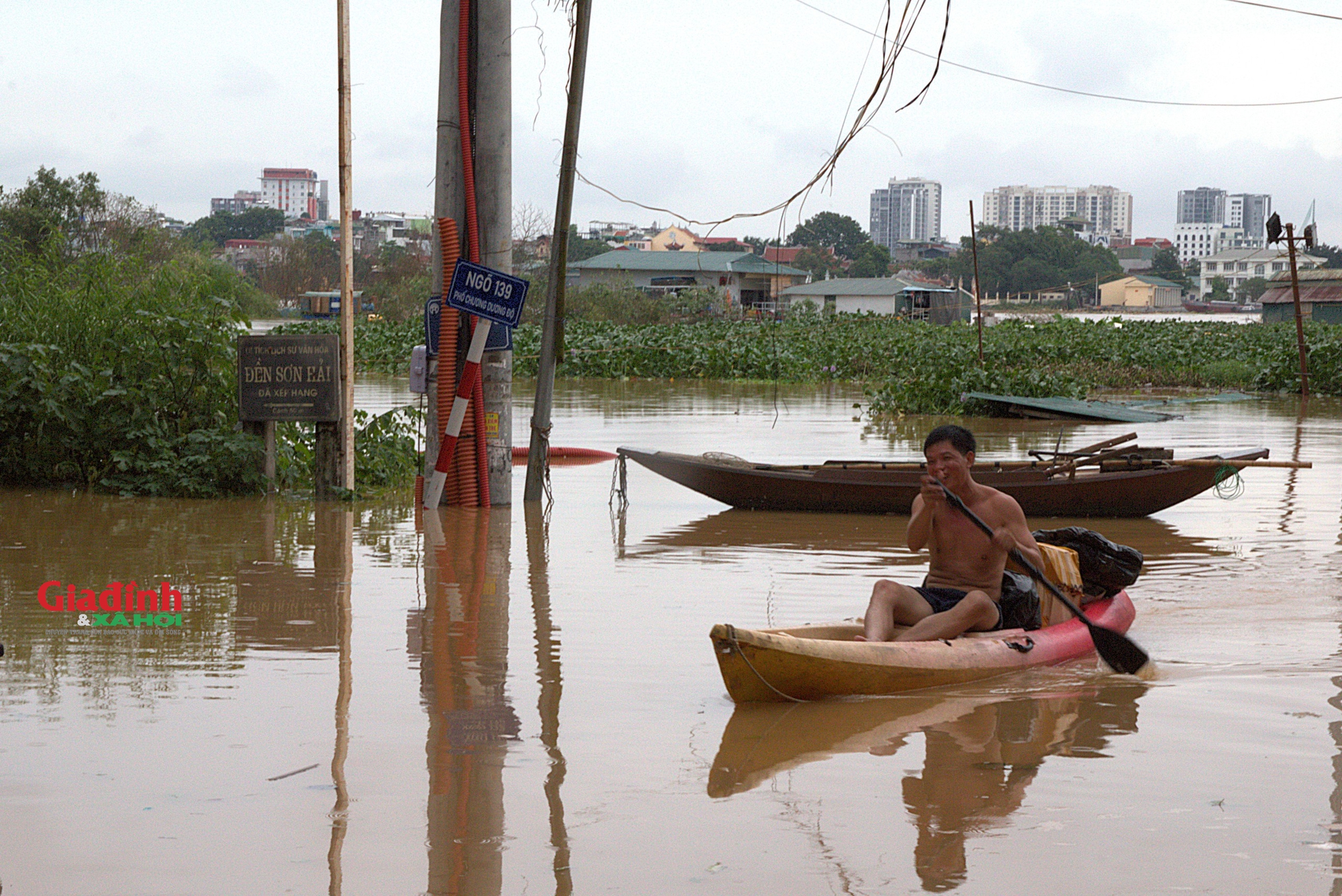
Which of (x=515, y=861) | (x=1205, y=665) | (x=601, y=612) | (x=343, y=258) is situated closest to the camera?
(x=515, y=861)

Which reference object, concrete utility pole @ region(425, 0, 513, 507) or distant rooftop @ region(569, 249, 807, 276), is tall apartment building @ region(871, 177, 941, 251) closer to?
distant rooftop @ region(569, 249, 807, 276)

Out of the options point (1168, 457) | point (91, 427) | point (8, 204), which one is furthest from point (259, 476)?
point (8, 204)

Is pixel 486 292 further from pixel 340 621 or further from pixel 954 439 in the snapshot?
pixel 954 439

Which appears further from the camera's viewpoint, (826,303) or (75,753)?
(826,303)

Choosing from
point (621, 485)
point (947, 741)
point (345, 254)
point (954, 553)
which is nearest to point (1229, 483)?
point (621, 485)

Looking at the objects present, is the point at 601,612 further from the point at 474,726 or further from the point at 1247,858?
the point at 1247,858

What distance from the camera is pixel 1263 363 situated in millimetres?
33688

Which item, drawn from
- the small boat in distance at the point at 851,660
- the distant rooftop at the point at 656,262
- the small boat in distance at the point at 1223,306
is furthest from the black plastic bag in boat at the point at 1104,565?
the small boat in distance at the point at 1223,306

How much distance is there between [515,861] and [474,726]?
149 cm

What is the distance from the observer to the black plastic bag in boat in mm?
7660

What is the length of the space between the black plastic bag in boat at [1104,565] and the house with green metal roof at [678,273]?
53227 millimetres

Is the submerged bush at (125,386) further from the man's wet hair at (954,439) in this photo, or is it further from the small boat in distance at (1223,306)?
the small boat in distance at (1223,306)

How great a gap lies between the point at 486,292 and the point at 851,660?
18.7 ft

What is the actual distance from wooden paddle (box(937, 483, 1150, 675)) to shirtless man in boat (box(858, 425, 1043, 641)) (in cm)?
6
